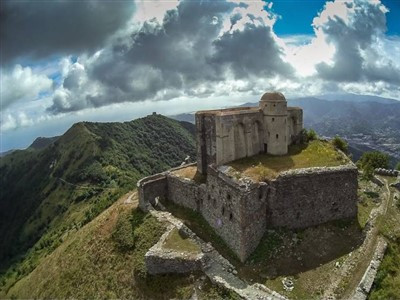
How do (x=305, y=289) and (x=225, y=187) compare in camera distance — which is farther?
(x=225, y=187)

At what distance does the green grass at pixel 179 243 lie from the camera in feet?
120

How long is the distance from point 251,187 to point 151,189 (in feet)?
58.3

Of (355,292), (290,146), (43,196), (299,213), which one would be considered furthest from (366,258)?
(43,196)

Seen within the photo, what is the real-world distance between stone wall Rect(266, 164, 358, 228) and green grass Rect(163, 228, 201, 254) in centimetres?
779

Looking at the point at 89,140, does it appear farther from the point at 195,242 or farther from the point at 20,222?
the point at 195,242

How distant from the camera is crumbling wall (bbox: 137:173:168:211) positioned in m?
47.9

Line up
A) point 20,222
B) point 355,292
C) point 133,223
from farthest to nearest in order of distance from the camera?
point 20,222 → point 133,223 → point 355,292

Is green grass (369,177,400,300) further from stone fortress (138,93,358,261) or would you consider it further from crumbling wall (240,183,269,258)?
crumbling wall (240,183,269,258)

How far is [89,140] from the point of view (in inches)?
7525

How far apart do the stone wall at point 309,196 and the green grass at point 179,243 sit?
25.6 feet

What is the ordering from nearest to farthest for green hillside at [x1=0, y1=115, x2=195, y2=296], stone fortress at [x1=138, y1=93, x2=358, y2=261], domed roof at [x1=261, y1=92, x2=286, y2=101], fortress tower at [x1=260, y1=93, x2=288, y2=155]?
stone fortress at [x1=138, y1=93, x2=358, y2=261] < domed roof at [x1=261, y1=92, x2=286, y2=101] < fortress tower at [x1=260, y1=93, x2=288, y2=155] < green hillside at [x1=0, y1=115, x2=195, y2=296]

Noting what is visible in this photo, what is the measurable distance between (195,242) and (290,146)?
1931cm

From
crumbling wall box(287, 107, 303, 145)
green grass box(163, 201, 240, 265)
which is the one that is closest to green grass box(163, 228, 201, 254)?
green grass box(163, 201, 240, 265)

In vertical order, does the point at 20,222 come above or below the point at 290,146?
below
